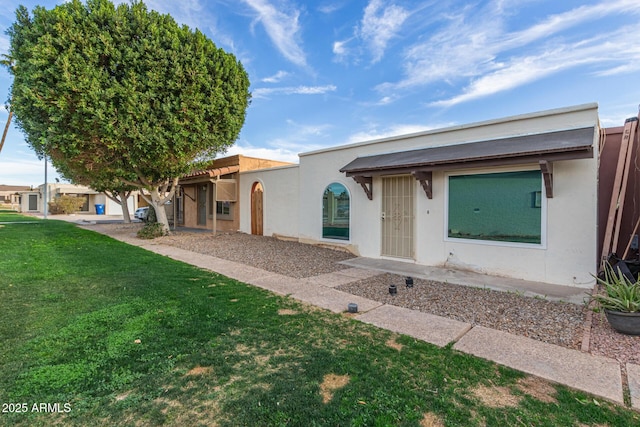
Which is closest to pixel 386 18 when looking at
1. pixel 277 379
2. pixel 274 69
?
pixel 274 69

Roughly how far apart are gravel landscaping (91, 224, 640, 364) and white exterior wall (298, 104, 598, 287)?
135 centimetres

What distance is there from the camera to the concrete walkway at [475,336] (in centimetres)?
293

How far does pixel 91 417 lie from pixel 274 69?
1349cm

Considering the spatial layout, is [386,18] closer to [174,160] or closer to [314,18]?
[314,18]

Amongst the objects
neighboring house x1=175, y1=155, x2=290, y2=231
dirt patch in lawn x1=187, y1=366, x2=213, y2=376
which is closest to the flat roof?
dirt patch in lawn x1=187, y1=366, x2=213, y2=376

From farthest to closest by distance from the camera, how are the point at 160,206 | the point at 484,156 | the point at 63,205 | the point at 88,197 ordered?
the point at 88,197 < the point at 63,205 < the point at 160,206 < the point at 484,156

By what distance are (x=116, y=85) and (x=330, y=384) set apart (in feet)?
35.1

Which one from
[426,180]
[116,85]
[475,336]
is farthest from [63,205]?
[475,336]

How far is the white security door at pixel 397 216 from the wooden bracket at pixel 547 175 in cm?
295

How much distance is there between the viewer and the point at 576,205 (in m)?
6.03

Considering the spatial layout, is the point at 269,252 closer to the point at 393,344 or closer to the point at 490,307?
the point at 490,307

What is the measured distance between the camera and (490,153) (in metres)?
Result: 6.34

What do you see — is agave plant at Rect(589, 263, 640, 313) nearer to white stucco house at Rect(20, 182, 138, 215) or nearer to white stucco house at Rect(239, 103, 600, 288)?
white stucco house at Rect(239, 103, 600, 288)

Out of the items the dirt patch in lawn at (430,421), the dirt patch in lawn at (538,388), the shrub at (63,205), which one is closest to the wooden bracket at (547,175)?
the dirt patch in lawn at (538,388)
